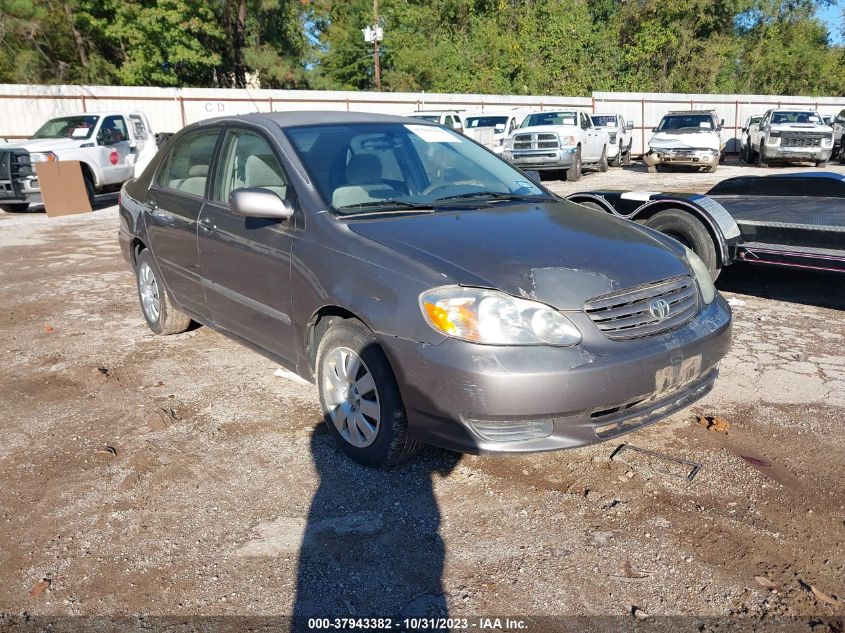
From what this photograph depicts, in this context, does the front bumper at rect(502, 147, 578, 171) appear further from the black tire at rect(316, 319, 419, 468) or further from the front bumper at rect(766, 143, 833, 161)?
the black tire at rect(316, 319, 419, 468)

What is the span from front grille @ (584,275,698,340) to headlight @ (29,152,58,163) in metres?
13.4

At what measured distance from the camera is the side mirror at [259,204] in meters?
3.66

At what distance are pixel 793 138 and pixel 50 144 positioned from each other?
19.8 metres

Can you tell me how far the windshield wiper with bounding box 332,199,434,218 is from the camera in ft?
12.1

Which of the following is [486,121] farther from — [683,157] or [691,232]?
[691,232]

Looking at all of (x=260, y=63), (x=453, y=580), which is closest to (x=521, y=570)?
(x=453, y=580)

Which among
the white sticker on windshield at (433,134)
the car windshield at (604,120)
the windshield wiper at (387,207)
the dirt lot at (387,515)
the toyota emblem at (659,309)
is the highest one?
the car windshield at (604,120)

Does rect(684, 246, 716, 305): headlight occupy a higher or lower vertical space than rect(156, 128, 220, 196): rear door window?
A: lower

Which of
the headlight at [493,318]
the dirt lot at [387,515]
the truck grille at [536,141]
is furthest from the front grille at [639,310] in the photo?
the truck grille at [536,141]

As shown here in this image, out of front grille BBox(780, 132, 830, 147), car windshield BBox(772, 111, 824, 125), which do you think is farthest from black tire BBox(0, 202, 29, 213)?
car windshield BBox(772, 111, 824, 125)

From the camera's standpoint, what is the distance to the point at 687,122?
816 inches

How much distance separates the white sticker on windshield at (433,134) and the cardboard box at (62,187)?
37.2 feet

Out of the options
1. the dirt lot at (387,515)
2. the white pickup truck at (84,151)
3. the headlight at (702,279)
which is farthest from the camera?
the white pickup truck at (84,151)

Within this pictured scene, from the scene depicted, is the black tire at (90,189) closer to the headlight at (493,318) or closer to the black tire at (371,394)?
the black tire at (371,394)
